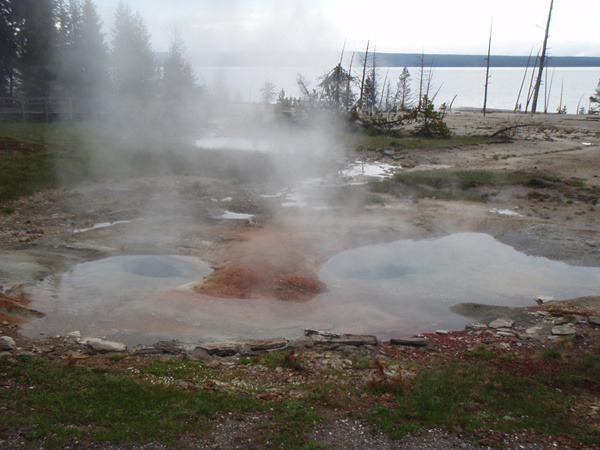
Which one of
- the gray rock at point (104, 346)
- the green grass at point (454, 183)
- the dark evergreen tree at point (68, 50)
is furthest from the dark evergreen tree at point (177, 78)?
the gray rock at point (104, 346)

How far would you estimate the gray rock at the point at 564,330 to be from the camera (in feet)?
19.3

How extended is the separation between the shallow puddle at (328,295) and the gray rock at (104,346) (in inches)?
9.8

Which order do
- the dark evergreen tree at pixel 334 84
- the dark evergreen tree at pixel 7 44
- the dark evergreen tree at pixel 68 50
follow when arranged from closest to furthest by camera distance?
the dark evergreen tree at pixel 7 44
the dark evergreen tree at pixel 68 50
the dark evergreen tree at pixel 334 84

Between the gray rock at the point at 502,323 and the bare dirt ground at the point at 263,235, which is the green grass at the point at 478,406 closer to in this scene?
the bare dirt ground at the point at 263,235

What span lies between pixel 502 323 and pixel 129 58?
2195 centimetres

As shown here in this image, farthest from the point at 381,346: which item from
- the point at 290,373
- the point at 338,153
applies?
the point at 338,153

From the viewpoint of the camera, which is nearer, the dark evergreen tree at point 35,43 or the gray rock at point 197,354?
the gray rock at point 197,354

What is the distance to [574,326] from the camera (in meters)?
6.04

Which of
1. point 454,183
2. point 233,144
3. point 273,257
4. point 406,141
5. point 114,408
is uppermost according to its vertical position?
point 406,141

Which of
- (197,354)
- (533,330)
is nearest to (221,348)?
(197,354)

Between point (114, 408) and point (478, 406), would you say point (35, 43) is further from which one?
point (478, 406)

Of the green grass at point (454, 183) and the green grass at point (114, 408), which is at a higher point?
the green grass at point (454, 183)

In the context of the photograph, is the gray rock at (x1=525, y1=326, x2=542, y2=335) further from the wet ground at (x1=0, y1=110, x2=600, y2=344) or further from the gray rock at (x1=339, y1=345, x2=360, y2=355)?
the gray rock at (x1=339, y1=345, x2=360, y2=355)

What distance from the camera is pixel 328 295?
7.10 m
